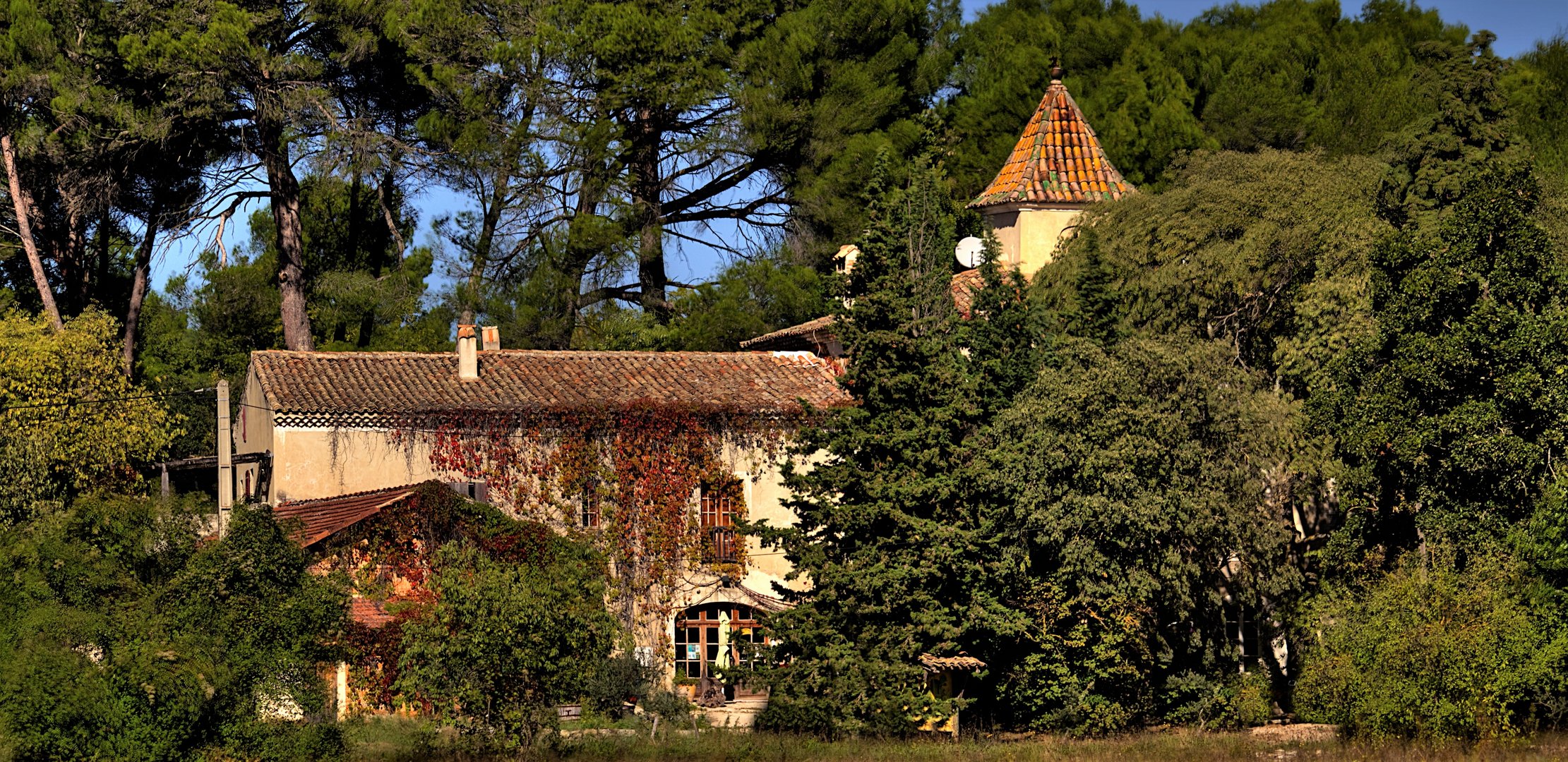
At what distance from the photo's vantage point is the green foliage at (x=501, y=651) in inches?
769

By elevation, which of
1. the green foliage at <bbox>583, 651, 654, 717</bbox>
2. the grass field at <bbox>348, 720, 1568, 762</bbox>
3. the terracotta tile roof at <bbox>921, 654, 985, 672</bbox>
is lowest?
the grass field at <bbox>348, 720, 1568, 762</bbox>

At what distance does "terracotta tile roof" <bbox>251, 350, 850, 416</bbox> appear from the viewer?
93.6 feet

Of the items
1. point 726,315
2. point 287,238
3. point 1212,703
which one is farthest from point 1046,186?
point 287,238

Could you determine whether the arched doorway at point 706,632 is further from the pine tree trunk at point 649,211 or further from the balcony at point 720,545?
the pine tree trunk at point 649,211

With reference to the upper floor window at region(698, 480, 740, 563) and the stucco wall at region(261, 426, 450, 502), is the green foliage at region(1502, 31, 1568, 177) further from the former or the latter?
the stucco wall at region(261, 426, 450, 502)

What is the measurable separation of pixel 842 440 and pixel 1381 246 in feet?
23.8

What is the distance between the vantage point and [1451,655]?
68.7ft

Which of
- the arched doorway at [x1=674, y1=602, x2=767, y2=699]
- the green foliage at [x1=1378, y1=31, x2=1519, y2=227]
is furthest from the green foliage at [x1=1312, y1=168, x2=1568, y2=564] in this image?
the arched doorway at [x1=674, y1=602, x2=767, y2=699]

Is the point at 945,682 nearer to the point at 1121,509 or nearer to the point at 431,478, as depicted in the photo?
the point at 1121,509

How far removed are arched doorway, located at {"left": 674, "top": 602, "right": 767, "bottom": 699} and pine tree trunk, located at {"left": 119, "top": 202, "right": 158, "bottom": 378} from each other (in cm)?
1612

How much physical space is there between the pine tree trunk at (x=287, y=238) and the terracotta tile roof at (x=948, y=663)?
1912 cm

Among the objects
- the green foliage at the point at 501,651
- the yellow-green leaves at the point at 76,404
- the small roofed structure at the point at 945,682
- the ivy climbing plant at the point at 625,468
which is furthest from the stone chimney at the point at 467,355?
the small roofed structure at the point at 945,682

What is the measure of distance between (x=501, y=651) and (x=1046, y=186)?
57.3ft

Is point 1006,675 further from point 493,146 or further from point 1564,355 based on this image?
point 493,146
